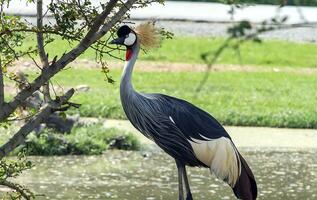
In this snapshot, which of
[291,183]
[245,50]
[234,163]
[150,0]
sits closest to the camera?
[150,0]

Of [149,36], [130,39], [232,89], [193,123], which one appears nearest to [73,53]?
[149,36]

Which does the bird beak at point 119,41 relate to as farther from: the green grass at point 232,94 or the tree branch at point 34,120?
the green grass at point 232,94

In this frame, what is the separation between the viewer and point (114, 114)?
1055cm

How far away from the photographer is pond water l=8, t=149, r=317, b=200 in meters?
7.49

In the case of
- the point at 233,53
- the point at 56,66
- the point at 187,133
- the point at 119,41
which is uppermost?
the point at 233,53

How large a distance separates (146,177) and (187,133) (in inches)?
56.5

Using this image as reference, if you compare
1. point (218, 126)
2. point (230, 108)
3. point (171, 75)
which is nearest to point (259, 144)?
point (230, 108)

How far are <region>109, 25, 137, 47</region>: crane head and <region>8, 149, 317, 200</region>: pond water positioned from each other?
4.50ft

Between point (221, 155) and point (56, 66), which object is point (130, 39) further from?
point (56, 66)

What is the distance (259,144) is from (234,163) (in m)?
3.01

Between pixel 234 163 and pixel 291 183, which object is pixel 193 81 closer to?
pixel 291 183

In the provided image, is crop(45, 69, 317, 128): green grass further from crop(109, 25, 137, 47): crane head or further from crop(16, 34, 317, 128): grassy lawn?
crop(109, 25, 137, 47): crane head

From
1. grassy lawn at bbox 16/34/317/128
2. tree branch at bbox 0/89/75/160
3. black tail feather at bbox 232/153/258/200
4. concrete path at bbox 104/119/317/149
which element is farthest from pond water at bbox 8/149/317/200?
tree branch at bbox 0/89/75/160

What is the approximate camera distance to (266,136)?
32.6ft
